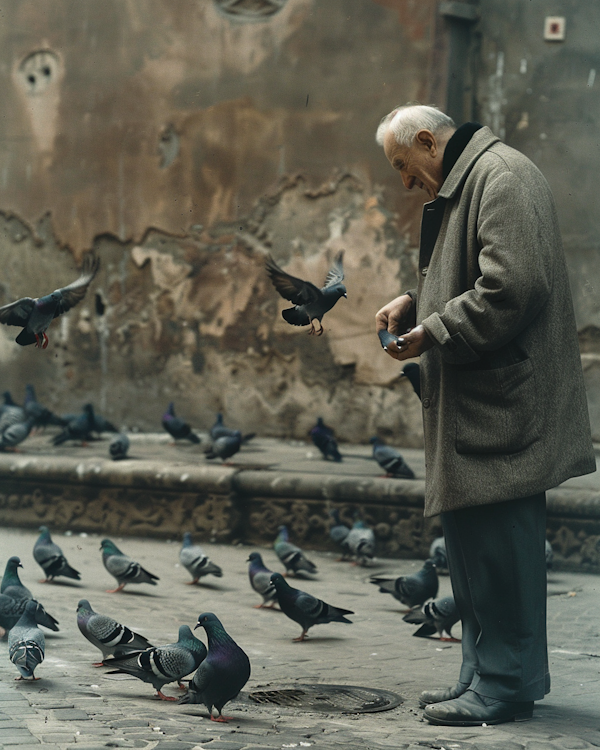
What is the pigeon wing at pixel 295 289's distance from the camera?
12.8 feet

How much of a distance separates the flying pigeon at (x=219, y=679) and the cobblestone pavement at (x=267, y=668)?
6 cm

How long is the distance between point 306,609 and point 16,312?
7.46 feet

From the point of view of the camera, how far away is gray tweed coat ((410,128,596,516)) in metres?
3.03

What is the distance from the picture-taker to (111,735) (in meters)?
3.10

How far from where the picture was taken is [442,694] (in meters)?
3.52

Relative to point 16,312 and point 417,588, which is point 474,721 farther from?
point 417,588

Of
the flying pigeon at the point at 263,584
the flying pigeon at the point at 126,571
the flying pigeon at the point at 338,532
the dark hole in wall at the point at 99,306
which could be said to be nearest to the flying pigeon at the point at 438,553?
the flying pigeon at the point at 338,532

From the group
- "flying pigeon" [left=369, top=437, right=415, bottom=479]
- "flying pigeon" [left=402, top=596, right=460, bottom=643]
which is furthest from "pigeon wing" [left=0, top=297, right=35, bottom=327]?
"flying pigeon" [left=369, top=437, right=415, bottom=479]

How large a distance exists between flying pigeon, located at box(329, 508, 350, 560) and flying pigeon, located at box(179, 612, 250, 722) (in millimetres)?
3309

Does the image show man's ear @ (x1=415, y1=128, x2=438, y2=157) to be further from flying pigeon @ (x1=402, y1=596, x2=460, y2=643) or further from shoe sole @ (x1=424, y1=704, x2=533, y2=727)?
flying pigeon @ (x1=402, y1=596, x2=460, y2=643)

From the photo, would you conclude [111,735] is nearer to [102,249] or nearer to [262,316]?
[262,316]

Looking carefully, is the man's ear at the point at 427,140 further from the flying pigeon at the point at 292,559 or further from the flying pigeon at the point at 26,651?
the flying pigeon at the point at 292,559

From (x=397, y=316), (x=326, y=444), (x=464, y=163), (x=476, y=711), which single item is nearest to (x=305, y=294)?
(x=397, y=316)

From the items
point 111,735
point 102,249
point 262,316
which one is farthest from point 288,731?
point 102,249
